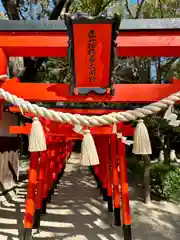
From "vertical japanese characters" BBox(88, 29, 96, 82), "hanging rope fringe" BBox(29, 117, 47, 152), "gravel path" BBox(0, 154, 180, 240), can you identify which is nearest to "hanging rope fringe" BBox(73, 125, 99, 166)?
"hanging rope fringe" BBox(29, 117, 47, 152)

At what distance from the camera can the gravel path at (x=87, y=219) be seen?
5548 millimetres

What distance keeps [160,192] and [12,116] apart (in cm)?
528

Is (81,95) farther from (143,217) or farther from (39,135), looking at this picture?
(143,217)

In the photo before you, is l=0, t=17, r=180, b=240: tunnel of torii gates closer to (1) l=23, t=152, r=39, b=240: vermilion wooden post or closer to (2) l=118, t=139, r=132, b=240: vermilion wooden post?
(1) l=23, t=152, r=39, b=240: vermilion wooden post

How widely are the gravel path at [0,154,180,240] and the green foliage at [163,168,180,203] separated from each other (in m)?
0.31

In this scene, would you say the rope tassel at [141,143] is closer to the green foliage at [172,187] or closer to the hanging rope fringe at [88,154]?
the hanging rope fringe at [88,154]

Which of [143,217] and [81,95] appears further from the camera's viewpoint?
[143,217]

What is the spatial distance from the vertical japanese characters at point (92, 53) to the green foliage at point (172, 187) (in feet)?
19.8

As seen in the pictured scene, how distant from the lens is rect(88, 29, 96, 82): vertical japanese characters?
2812 mm

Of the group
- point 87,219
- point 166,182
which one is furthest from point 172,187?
point 87,219

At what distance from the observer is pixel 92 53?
2957mm

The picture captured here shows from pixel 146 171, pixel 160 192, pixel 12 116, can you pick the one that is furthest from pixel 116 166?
pixel 12 116

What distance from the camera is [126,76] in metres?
11.7

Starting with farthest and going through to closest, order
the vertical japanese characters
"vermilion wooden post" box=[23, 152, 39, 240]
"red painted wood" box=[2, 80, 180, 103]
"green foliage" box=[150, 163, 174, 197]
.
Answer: "green foliage" box=[150, 163, 174, 197], "vermilion wooden post" box=[23, 152, 39, 240], "red painted wood" box=[2, 80, 180, 103], the vertical japanese characters
